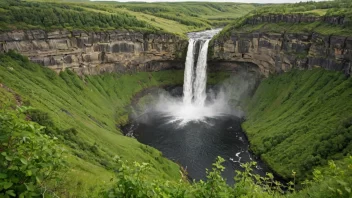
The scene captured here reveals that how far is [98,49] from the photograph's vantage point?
101 meters

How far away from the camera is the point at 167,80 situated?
390ft

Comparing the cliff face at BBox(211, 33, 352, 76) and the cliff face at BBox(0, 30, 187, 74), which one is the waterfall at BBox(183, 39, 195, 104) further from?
the cliff face at BBox(211, 33, 352, 76)

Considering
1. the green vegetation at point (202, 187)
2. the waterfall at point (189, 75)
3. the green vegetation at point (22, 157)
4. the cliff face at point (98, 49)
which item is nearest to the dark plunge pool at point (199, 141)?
the waterfall at point (189, 75)

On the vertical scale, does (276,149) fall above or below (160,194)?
below

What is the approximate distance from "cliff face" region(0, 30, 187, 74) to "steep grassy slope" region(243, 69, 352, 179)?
42434mm

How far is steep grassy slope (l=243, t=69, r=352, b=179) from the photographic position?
58750 millimetres

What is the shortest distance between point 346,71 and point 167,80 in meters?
64.3

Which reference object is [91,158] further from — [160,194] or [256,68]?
[256,68]

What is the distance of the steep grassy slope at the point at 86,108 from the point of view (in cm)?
4384

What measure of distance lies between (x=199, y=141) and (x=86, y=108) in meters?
32.8

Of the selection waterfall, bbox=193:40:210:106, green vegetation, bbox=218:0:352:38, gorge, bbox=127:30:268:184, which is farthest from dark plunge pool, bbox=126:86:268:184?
green vegetation, bbox=218:0:352:38

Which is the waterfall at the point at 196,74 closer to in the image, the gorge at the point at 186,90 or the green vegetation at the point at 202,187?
the gorge at the point at 186,90

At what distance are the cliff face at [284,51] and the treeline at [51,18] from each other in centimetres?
3834

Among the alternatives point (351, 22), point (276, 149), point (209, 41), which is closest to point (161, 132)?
point (276, 149)
